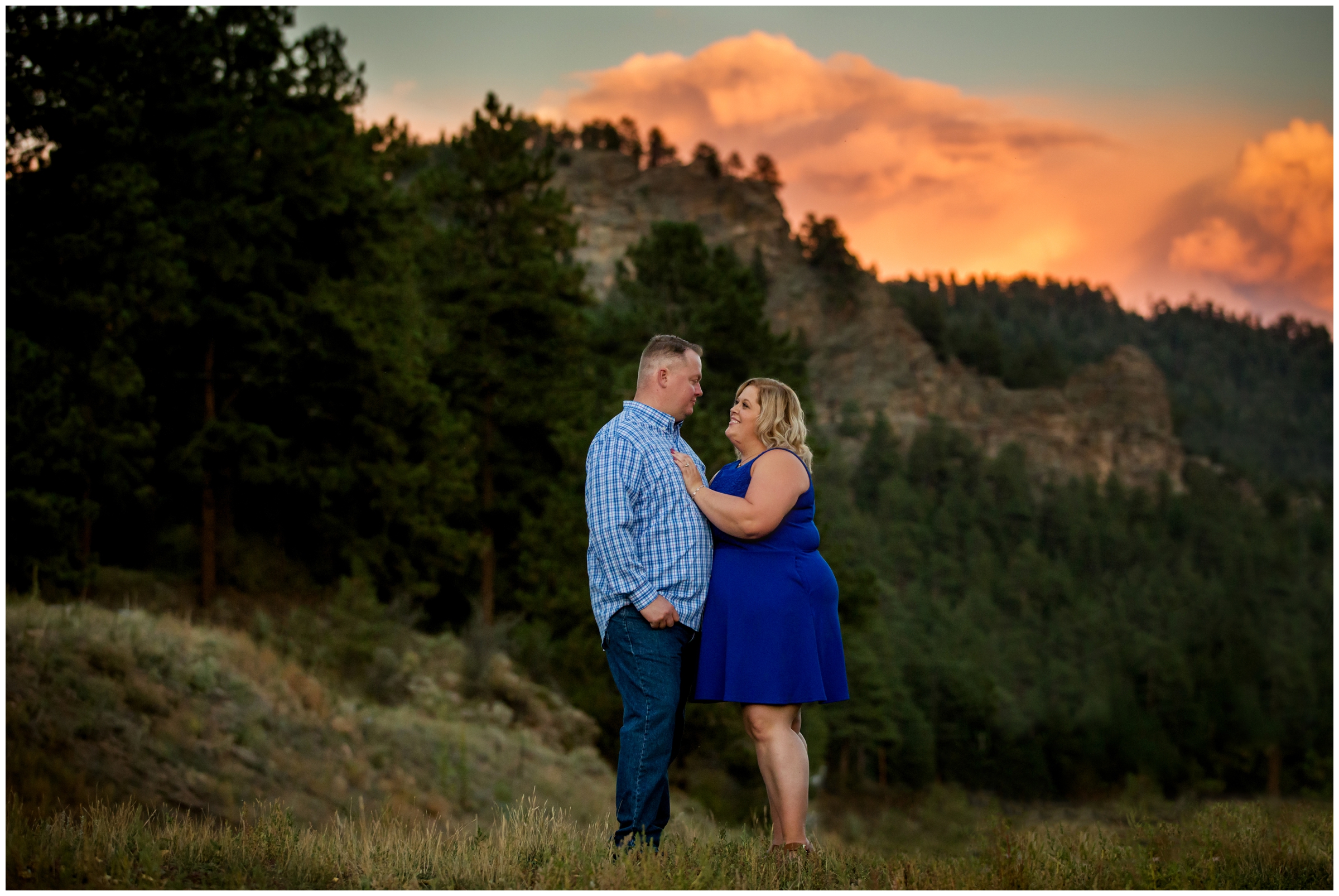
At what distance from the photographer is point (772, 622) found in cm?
472

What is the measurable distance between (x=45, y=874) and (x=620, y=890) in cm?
217

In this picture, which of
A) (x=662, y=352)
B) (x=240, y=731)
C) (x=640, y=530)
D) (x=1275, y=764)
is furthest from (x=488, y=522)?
(x=1275, y=764)

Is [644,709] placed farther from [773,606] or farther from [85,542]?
[85,542]

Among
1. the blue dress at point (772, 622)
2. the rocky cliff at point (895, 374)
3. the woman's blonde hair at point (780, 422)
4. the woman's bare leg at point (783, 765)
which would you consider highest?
the rocky cliff at point (895, 374)

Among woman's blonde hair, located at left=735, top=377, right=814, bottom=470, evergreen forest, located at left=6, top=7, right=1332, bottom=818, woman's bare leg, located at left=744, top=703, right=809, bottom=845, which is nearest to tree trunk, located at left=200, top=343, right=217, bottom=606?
evergreen forest, located at left=6, top=7, right=1332, bottom=818

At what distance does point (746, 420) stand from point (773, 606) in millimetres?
830

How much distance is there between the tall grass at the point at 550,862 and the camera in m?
4.29

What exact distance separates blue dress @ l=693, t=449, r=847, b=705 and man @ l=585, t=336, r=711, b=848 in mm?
106

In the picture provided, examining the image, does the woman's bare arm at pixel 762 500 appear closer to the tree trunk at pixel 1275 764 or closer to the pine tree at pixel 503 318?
the pine tree at pixel 503 318

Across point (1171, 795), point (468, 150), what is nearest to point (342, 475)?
point (468, 150)

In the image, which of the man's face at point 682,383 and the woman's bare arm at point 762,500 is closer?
the woman's bare arm at point 762,500

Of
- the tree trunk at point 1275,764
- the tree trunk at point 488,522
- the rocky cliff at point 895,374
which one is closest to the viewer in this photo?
the tree trunk at point 488,522

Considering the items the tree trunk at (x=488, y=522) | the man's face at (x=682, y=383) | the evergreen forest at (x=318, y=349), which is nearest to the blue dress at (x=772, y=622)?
the man's face at (x=682, y=383)

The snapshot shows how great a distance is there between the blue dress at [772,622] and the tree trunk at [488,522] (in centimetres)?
2426
